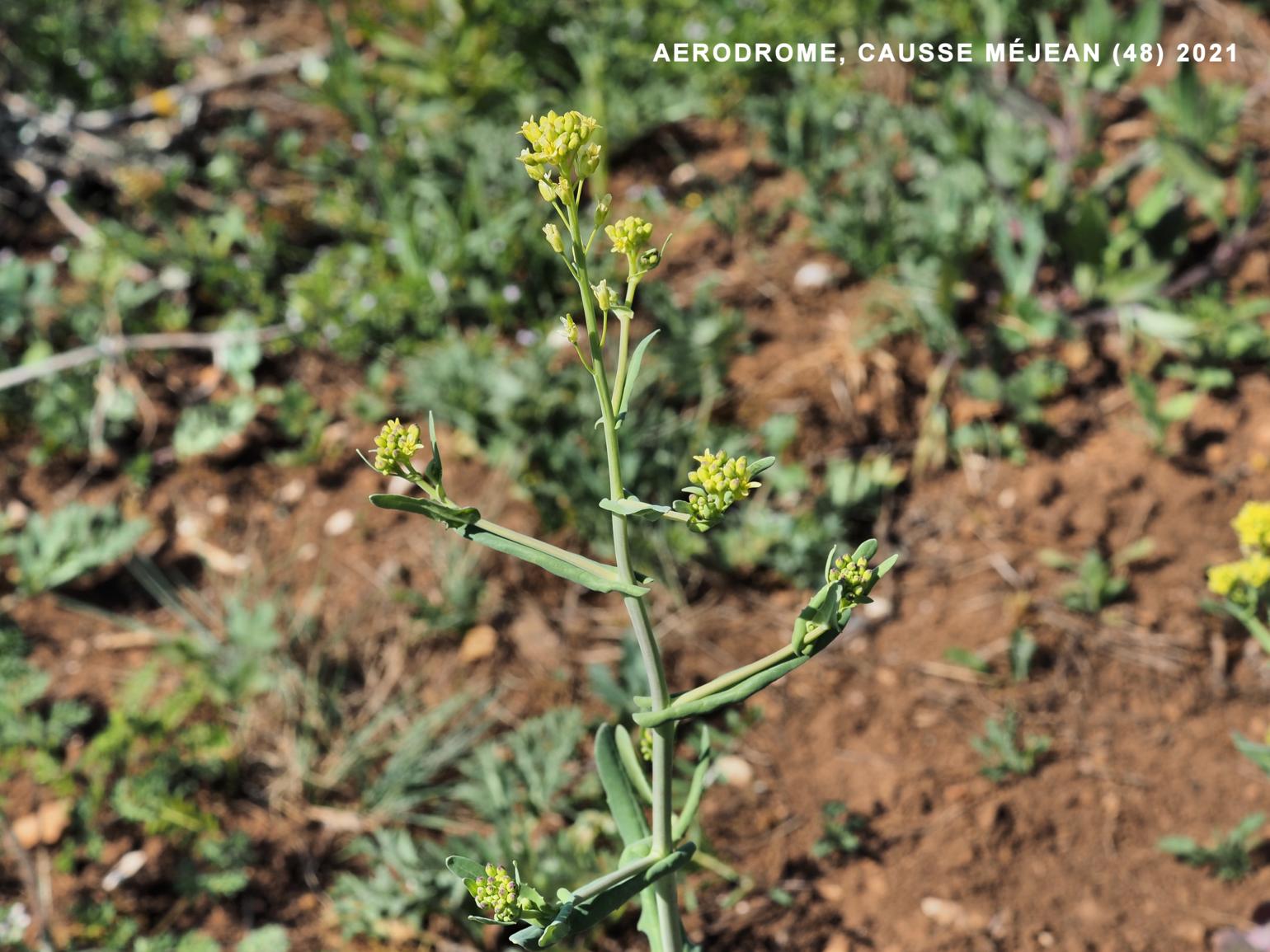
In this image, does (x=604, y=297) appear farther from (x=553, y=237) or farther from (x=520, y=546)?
(x=520, y=546)

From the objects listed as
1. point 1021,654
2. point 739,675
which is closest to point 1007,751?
point 1021,654

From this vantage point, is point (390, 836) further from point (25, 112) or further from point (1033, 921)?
point (25, 112)

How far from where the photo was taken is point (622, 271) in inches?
137

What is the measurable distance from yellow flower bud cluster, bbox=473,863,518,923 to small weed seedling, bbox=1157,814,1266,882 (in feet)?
4.98

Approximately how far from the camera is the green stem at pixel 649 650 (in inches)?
52.0

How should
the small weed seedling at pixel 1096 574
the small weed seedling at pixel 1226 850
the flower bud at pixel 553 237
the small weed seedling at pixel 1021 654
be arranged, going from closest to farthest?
the flower bud at pixel 553 237, the small weed seedling at pixel 1226 850, the small weed seedling at pixel 1021 654, the small weed seedling at pixel 1096 574

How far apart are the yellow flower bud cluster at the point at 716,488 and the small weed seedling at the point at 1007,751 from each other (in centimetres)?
136

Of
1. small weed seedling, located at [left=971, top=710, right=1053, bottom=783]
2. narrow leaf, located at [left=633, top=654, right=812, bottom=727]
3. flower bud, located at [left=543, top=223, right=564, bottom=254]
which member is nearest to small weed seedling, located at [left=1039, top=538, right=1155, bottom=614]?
small weed seedling, located at [left=971, top=710, right=1053, bottom=783]

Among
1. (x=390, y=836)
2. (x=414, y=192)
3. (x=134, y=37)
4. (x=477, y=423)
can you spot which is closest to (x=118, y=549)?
(x=477, y=423)

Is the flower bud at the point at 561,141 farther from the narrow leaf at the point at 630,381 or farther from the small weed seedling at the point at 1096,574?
the small weed seedling at the point at 1096,574

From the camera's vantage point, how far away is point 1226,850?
2.22 meters

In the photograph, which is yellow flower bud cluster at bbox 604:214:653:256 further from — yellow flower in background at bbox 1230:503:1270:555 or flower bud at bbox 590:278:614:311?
yellow flower in background at bbox 1230:503:1270:555

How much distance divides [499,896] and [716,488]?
0.55m

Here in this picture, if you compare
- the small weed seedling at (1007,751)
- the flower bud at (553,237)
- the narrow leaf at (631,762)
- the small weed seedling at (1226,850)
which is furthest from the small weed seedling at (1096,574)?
the flower bud at (553,237)
